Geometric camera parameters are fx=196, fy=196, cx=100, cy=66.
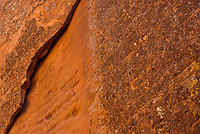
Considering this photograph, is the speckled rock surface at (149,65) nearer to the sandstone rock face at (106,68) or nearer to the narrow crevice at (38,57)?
the sandstone rock face at (106,68)

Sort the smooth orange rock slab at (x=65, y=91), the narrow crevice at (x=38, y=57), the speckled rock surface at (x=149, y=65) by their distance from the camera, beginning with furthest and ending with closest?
the narrow crevice at (x=38, y=57) → the smooth orange rock slab at (x=65, y=91) → the speckled rock surface at (x=149, y=65)

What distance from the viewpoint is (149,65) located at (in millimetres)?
1646

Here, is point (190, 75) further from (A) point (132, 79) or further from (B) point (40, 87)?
(B) point (40, 87)

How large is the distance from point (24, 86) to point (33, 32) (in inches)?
27.3

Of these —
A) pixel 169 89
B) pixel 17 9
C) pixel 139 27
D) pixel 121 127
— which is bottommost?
pixel 121 127

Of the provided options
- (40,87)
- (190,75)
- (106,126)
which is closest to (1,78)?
(40,87)

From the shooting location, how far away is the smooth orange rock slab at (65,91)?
2.00 m

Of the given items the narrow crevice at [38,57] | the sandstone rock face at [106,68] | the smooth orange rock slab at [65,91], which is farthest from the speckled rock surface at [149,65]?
the narrow crevice at [38,57]

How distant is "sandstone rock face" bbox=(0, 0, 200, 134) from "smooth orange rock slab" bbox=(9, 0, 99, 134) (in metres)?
0.01

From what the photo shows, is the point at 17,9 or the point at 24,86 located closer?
the point at 24,86

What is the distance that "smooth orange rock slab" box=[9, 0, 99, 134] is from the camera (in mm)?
2004

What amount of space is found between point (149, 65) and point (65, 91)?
1.02 meters

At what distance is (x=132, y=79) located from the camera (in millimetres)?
1721

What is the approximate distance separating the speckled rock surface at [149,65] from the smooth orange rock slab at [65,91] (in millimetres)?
180
